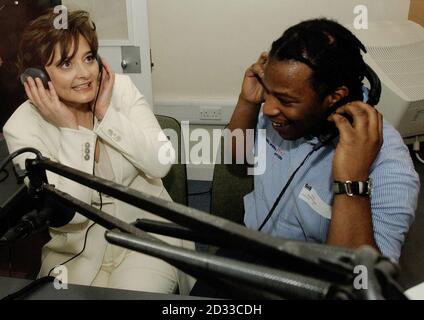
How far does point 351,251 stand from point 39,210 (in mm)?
511

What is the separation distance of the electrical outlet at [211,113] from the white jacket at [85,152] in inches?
49.0

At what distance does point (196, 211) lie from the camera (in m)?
0.43

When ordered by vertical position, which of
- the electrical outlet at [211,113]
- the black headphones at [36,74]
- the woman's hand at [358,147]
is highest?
the black headphones at [36,74]

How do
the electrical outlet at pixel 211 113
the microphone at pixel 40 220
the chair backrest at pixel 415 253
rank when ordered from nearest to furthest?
the microphone at pixel 40 220
the chair backrest at pixel 415 253
the electrical outlet at pixel 211 113

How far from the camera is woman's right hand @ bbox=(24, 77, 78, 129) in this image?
1.19 meters

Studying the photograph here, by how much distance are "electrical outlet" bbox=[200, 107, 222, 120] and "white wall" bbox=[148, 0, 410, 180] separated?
26mm

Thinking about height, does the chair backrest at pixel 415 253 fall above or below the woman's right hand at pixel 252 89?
below

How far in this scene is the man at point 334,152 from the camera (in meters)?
0.94

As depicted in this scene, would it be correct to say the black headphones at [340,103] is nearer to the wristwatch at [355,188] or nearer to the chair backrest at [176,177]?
the wristwatch at [355,188]

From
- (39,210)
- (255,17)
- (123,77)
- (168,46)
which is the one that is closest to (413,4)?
(255,17)

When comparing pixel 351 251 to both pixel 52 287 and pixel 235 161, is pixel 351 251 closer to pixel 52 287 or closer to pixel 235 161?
pixel 52 287

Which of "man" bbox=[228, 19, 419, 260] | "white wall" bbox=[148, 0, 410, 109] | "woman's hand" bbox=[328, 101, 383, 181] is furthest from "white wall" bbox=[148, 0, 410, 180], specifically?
"woman's hand" bbox=[328, 101, 383, 181]

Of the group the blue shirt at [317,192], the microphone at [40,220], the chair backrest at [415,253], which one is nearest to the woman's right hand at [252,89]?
the blue shirt at [317,192]

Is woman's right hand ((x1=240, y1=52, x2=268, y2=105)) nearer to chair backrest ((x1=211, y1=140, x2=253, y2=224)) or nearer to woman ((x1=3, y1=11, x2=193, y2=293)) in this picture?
chair backrest ((x1=211, y1=140, x2=253, y2=224))
